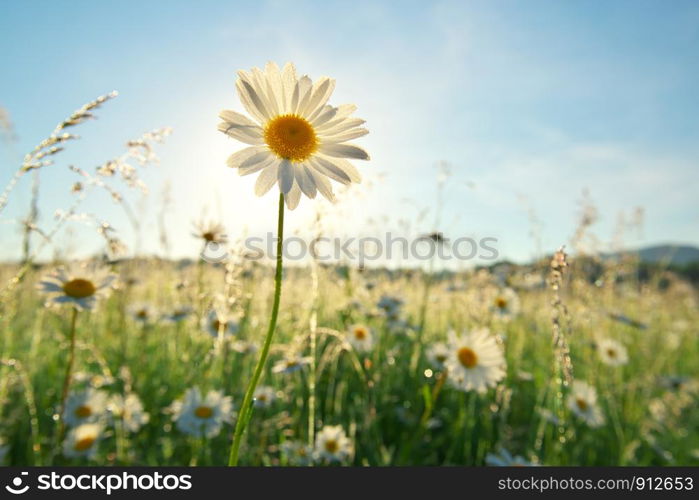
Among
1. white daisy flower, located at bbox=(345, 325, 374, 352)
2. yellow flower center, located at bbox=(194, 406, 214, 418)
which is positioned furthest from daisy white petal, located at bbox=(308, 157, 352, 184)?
white daisy flower, located at bbox=(345, 325, 374, 352)

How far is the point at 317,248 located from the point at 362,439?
3.35ft

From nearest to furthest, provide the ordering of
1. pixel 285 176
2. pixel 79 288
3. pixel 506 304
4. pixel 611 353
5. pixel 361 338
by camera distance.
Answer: pixel 285 176
pixel 79 288
pixel 361 338
pixel 506 304
pixel 611 353

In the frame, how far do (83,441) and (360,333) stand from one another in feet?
5.50

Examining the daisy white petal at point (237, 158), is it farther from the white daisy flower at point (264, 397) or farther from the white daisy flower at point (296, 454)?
the white daisy flower at point (264, 397)

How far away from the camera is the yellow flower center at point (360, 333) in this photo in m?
3.24

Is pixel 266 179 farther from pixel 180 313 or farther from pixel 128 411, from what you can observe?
pixel 180 313

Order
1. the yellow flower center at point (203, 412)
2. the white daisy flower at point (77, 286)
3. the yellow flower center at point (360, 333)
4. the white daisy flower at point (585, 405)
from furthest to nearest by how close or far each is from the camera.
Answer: the yellow flower center at point (360, 333) < the white daisy flower at point (585, 405) < the yellow flower center at point (203, 412) < the white daisy flower at point (77, 286)

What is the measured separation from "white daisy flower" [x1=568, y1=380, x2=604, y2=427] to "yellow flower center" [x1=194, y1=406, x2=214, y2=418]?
2049mm

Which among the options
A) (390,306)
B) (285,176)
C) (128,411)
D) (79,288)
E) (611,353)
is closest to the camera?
(285,176)

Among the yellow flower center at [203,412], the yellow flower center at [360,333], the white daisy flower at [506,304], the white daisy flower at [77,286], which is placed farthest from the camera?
the white daisy flower at [506,304]

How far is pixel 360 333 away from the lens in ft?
10.8

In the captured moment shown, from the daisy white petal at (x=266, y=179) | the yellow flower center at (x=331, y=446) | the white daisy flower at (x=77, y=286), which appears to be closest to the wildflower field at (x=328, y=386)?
the yellow flower center at (x=331, y=446)

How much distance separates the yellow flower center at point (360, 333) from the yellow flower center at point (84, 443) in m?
1.58

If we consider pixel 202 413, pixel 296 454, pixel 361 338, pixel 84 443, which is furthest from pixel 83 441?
pixel 361 338
